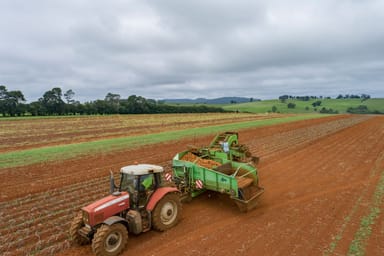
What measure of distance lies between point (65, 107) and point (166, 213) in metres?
77.7

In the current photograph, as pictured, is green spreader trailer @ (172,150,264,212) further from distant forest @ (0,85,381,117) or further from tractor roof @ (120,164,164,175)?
distant forest @ (0,85,381,117)

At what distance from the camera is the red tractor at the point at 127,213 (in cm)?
546

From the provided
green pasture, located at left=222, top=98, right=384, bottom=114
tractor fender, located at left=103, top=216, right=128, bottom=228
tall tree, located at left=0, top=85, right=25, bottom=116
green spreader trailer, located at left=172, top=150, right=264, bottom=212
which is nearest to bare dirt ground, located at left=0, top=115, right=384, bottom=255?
green spreader trailer, located at left=172, top=150, right=264, bottom=212

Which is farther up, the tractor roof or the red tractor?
the tractor roof

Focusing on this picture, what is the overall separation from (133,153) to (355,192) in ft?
43.6

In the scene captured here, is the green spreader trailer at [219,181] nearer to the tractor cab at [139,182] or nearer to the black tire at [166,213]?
the black tire at [166,213]

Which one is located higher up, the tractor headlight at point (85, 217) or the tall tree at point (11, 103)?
the tall tree at point (11, 103)

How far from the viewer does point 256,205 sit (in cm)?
802

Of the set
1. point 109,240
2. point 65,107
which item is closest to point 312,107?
point 65,107

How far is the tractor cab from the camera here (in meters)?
6.25

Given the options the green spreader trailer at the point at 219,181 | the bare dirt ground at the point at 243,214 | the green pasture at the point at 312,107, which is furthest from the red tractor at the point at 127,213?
the green pasture at the point at 312,107

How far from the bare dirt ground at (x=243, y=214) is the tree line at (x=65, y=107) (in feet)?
213

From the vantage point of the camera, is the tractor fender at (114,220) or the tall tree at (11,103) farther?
the tall tree at (11,103)

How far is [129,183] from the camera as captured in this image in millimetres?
6383
